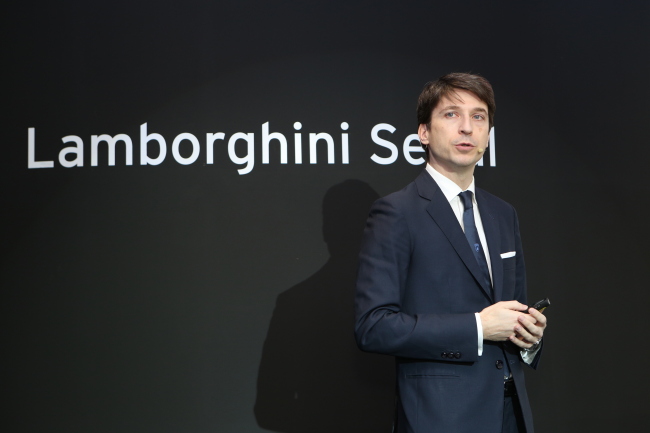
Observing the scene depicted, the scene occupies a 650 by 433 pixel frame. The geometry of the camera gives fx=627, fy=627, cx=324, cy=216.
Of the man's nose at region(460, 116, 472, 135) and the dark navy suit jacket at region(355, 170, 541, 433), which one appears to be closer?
the dark navy suit jacket at region(355, 170, 541, 433)

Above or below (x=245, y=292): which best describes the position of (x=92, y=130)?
above

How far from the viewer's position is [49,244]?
113 inches

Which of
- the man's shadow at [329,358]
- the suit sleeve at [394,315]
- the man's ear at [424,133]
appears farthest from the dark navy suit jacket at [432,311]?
the man's shadow at [329,358]

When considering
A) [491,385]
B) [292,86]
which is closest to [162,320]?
[292,86]

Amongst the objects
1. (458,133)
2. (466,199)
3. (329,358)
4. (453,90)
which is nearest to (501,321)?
(466,199)

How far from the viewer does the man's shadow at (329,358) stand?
2.82 m

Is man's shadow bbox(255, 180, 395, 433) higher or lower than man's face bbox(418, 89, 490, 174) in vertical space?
lower

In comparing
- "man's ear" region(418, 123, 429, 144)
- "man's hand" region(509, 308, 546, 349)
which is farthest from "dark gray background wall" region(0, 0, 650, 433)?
"man's hand" region(509, 308, 546, 349)

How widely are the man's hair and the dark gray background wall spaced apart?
3.06ft

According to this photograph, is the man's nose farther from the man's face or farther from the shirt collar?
the shirt collar

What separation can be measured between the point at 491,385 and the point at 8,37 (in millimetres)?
2625

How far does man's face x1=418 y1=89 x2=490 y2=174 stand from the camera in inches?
73.3

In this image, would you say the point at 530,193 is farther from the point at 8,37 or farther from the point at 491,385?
the point at 8,37

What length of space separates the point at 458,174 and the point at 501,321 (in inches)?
19.0
